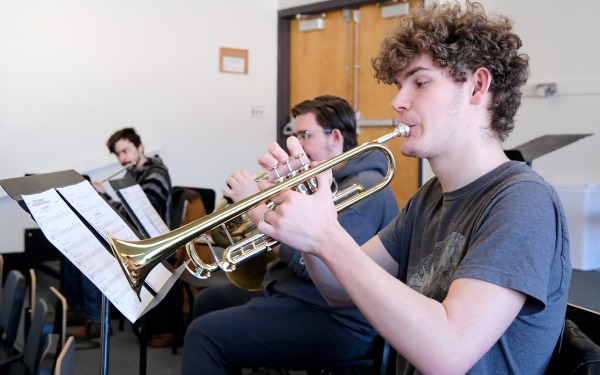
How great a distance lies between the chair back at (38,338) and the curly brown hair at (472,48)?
1.08 metres

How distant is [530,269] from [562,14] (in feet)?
11.0

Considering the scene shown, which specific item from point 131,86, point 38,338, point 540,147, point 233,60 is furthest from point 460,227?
point 233,60

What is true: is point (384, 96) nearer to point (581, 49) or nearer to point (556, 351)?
point (581, 49)

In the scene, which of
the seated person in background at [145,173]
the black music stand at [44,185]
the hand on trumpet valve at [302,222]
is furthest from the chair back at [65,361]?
the seated person in background at [145,173]

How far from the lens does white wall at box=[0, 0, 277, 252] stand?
15.5 ft

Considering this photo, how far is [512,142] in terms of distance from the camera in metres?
4.16

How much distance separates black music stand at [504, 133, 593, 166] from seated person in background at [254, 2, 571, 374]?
1.52 m

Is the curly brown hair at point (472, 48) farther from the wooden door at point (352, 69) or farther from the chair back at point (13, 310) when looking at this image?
the wooden door at point (352, 69)

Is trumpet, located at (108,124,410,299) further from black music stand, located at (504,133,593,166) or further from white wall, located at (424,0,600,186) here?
white wall, located at (424,0,600,186)

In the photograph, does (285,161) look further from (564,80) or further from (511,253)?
(564,80)

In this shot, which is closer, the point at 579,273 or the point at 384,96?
the point at 579,273

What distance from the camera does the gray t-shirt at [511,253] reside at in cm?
103

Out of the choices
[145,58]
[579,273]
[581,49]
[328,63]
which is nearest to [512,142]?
[581,49]

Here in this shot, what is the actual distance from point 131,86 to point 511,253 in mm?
4586
